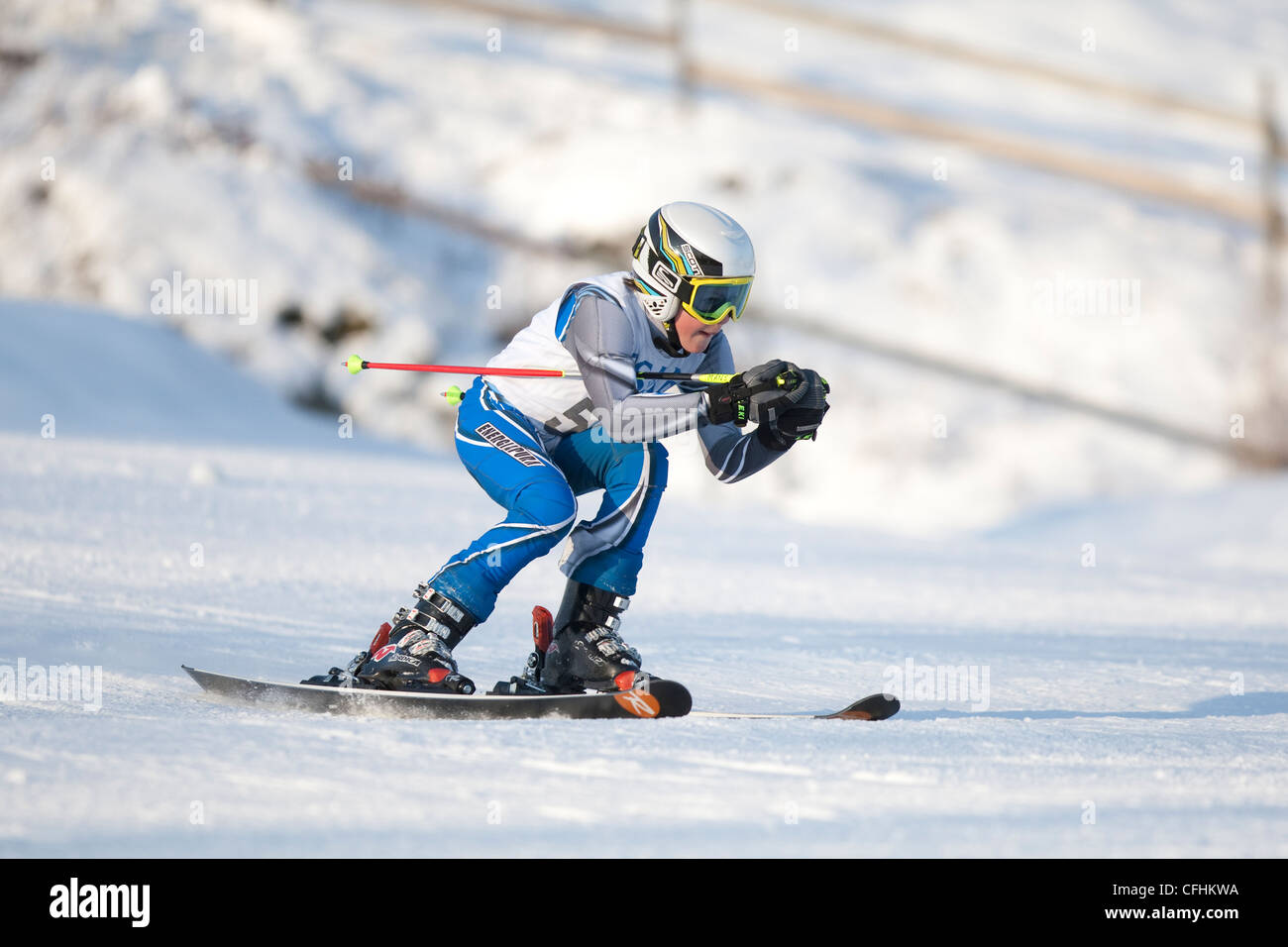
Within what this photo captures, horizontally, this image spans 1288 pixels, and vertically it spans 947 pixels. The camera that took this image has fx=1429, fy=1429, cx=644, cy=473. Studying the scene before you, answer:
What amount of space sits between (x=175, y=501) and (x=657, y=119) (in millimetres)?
9005

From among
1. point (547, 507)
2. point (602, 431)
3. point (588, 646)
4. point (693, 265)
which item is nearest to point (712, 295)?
point (693, 265)

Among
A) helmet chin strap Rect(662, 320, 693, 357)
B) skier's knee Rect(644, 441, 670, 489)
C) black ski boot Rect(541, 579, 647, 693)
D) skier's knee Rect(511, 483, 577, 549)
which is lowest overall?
black ski boot Rect(541, 579, 647, 693)

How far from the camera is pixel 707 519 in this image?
1019cm

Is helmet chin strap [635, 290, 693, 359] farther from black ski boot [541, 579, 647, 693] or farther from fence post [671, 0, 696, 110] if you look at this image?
fence post [671, 0, 696, 110]

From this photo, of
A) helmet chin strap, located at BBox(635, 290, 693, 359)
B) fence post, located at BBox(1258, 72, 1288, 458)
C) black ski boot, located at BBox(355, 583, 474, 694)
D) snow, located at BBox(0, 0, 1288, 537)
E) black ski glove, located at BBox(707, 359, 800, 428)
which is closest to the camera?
black ski glove, located at BBox(707, 359, 800, 428)

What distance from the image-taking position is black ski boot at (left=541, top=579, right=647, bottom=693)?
432 centimetres

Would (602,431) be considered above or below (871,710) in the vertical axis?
above

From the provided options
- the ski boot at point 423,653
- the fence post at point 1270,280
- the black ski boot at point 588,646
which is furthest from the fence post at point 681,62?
the ski boot at point 423,653

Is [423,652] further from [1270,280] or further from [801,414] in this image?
[1270,280]

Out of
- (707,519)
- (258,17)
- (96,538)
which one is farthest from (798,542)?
(258,17)

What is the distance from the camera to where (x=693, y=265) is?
4125mm

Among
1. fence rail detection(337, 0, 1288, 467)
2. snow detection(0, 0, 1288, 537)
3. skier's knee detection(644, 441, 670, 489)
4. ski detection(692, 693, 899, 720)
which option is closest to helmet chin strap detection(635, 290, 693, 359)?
skier's knee detection(644, 441, 670, 489)

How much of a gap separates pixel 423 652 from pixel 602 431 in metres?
0.85

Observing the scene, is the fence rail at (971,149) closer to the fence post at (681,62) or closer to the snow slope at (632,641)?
the fence post at (681,62)
